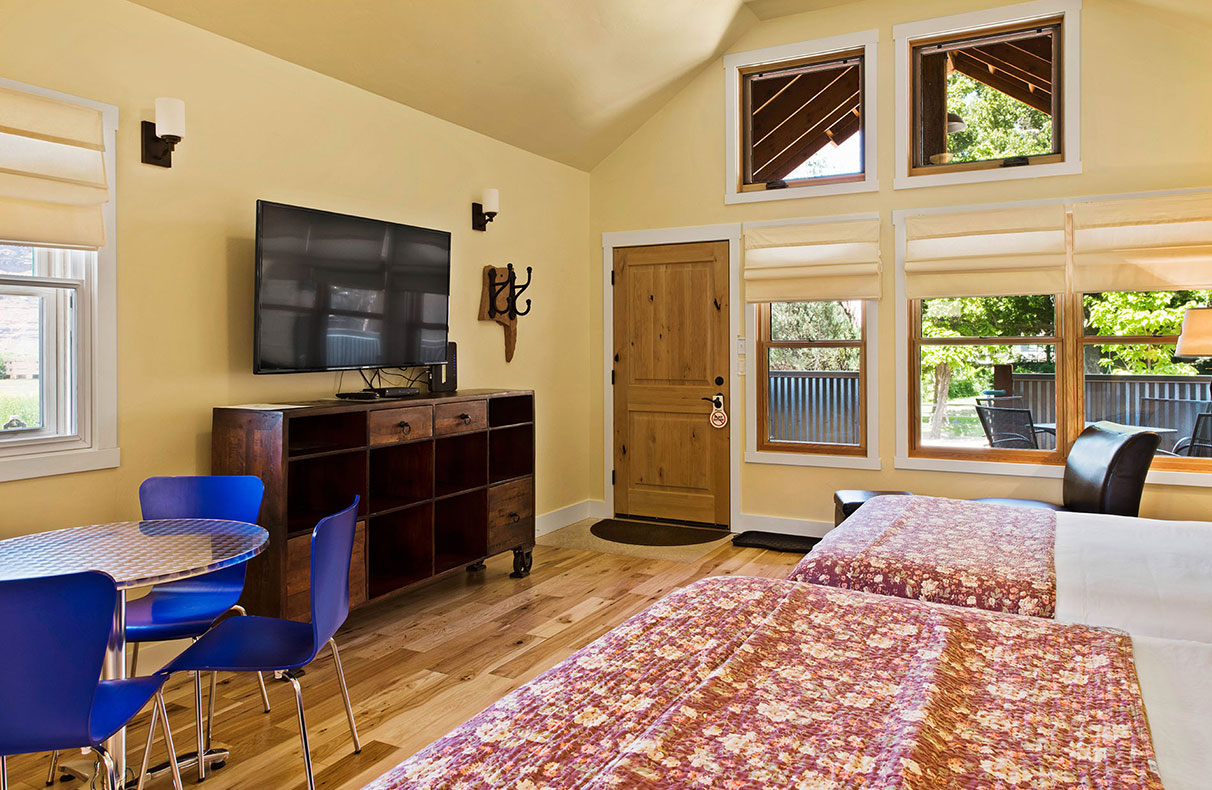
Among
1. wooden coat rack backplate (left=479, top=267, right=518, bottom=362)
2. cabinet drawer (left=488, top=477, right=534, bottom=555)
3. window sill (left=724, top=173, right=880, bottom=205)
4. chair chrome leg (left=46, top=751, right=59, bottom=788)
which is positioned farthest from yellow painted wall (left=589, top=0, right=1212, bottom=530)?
chair chrome leg (left=46, top=751, right=59, bottom=788)

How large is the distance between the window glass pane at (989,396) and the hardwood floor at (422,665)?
1.27m

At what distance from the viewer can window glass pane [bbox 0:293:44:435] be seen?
111 inches

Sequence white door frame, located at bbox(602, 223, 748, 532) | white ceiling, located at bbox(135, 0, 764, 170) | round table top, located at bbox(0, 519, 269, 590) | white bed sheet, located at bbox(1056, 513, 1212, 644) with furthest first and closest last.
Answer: white door frame, located at bbox(602, 223, 748, 532)
white ceiling, located at bbox(135, 0, 764, 170)
white bed sheet, located at bbox(1056, 513, 1212, 644)
round table top, located at bbox(0, 519, 269, 590)

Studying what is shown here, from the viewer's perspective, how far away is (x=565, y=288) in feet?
19.0

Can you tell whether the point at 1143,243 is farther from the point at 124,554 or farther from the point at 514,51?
the point at 124,554

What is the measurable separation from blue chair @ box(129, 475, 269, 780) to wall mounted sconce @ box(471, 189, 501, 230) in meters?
2.42

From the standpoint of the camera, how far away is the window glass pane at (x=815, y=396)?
529 cm

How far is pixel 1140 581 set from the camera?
2215 mm

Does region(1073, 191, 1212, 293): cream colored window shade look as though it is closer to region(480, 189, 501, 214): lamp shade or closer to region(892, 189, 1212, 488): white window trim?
region(892, 189, 1212, 488): white window trim

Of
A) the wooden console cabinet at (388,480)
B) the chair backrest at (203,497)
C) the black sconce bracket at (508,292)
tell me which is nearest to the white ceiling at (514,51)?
the black sconce bracket at (508,292)

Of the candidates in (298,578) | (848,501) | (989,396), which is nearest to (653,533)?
(848,501)

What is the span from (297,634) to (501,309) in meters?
2.98

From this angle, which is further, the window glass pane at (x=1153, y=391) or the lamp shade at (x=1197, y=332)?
the window glass pane at (x=1153, y=391)

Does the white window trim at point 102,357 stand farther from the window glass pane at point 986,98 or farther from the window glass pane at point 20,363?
the window glass pane at point 986,98
